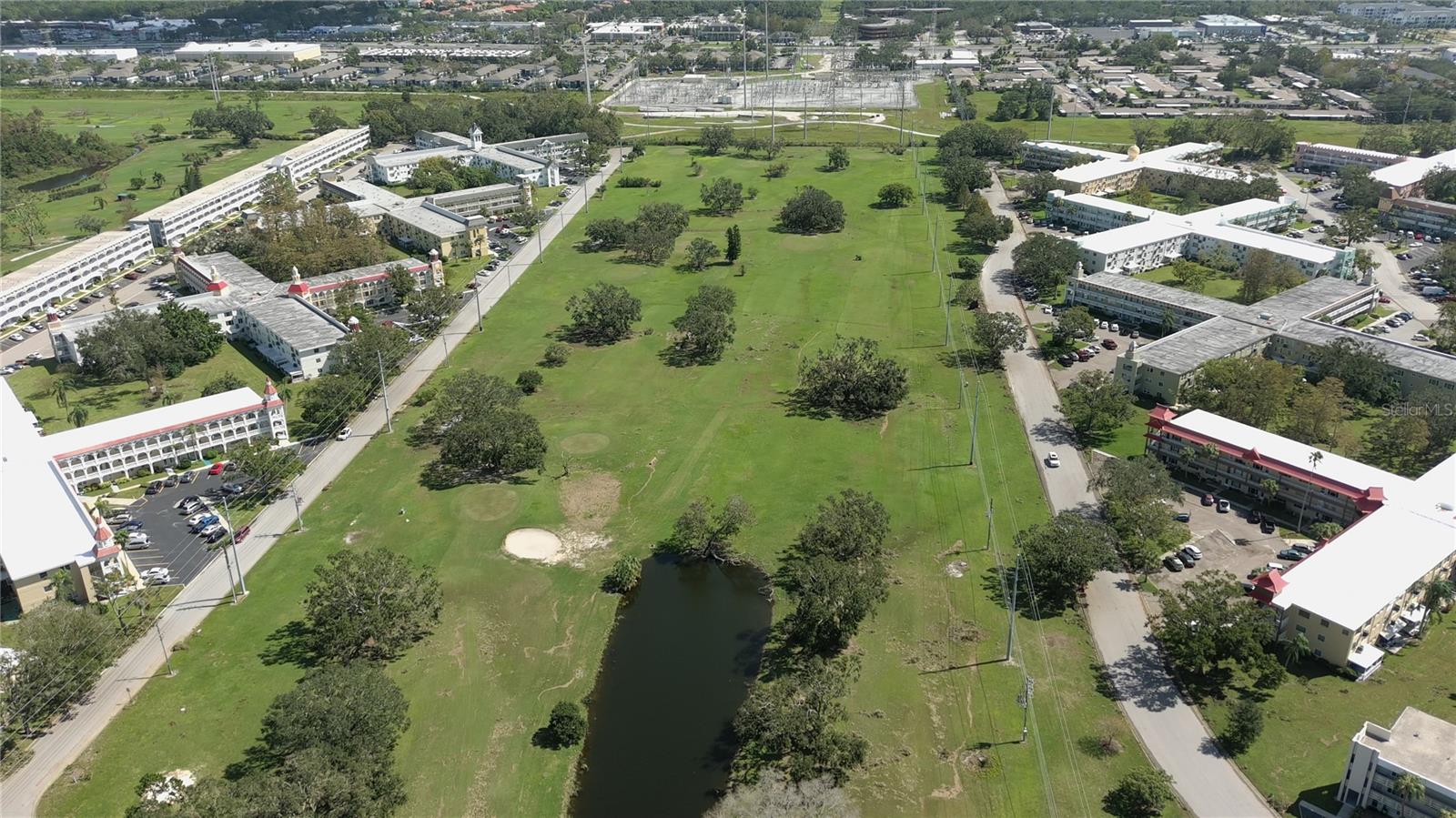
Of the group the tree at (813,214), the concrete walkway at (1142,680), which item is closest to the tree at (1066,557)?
the concrete walkway at (1142,680)

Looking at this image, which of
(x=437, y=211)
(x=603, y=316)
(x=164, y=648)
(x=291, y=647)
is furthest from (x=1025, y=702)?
(x=437, y=211)

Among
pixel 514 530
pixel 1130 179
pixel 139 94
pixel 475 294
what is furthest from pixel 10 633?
pixel 139 94

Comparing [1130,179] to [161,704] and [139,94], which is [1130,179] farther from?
[139,94]

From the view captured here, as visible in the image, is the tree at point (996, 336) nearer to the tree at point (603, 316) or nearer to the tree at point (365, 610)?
the tree at point (603, 316)

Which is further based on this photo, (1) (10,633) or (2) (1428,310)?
(2) (1428,310)

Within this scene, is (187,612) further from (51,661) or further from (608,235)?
(608,235)

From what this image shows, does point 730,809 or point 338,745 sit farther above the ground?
point 338,745
